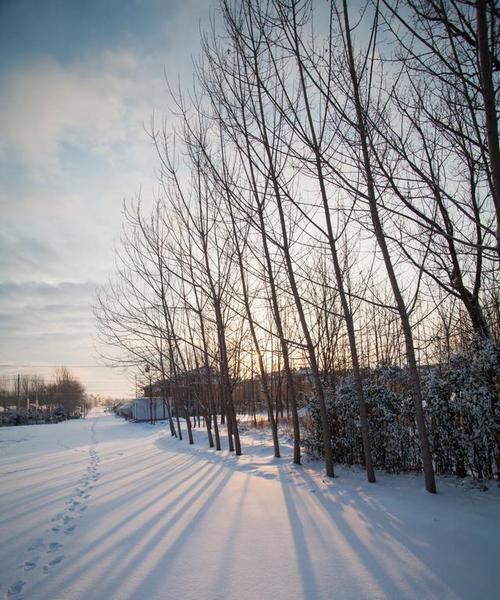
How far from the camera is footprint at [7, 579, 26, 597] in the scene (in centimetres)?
237

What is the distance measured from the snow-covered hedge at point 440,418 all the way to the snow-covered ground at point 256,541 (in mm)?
427

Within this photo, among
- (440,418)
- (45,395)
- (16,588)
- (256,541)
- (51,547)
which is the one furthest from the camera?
(45,395)

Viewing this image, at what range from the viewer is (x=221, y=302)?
8.41 metres

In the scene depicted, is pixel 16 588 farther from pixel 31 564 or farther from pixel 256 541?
pixel 256 541

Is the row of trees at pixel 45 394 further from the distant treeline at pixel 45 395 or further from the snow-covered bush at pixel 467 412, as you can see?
the snow-covered bush at pixel 467 412

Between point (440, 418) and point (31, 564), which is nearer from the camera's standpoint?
point (31, 564)

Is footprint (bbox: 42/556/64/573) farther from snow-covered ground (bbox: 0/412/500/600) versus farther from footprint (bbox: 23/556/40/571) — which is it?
footprint (bbox: 23/556/40/571)

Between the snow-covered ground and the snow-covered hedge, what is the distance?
0.43 metres

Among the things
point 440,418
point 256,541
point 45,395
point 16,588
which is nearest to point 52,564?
point 16,588

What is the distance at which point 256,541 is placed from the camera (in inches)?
118

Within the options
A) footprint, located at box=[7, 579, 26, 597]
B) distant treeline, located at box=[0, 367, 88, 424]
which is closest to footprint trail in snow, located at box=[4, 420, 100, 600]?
footprint, located at box=[7, 579, 26, 597]

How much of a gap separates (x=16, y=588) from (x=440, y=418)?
16.1ft

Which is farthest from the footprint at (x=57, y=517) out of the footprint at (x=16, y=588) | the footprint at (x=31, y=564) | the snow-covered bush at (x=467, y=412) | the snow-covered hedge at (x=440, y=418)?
the snow-covered bush at (x=467, y=412)

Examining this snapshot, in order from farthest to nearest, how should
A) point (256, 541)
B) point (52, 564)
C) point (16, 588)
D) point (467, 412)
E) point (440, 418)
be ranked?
point (440, 418) < point (467, 412) < point (256, 541) < point (52, 564) < point (16, 588)
